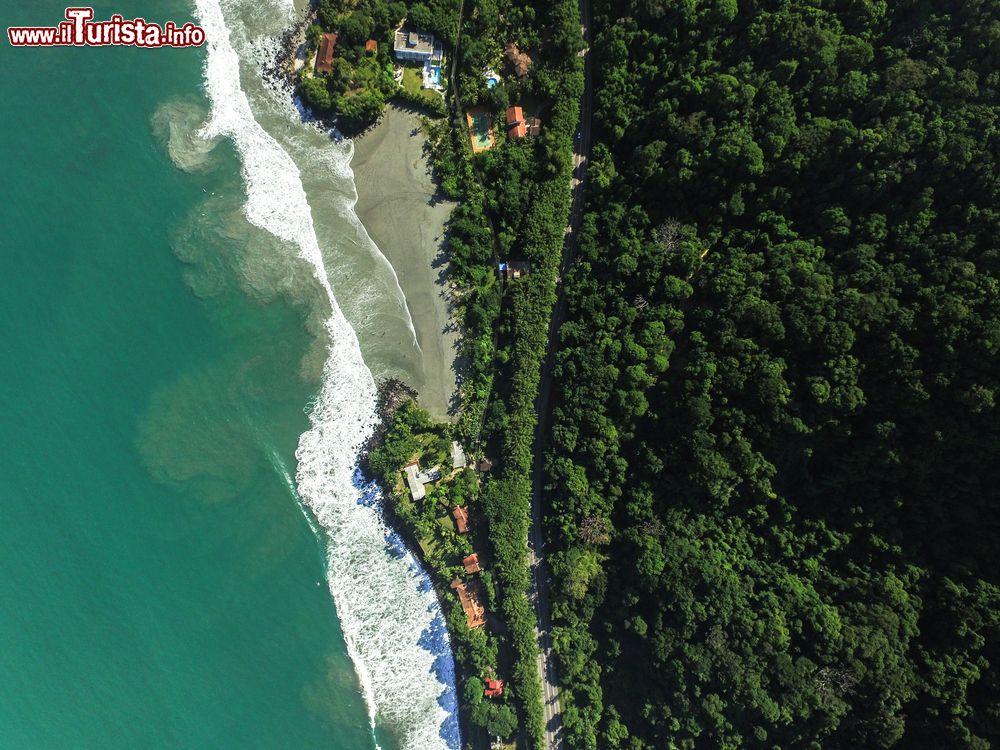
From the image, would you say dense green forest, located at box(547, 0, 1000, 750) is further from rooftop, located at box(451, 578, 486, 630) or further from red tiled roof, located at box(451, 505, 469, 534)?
rooftop, located at box(451, 578, 486, 630)

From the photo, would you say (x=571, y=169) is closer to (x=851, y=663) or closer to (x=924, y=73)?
(x=924, y=73)

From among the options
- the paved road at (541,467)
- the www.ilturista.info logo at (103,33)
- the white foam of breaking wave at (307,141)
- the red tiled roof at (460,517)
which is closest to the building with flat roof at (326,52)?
the white foam of breaking wave at (307,141)

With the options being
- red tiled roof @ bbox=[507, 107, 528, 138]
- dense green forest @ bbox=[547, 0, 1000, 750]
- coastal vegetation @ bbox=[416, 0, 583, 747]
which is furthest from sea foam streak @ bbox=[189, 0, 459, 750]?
red tiled roof @ bbox=[507, 107, 528, 138]

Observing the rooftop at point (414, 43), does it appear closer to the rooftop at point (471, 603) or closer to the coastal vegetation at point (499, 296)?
the coastal vegetation at point (499, 296)

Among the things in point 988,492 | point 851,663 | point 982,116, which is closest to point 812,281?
point 982,116

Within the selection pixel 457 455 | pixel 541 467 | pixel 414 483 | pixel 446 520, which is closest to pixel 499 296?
pixel 457 455

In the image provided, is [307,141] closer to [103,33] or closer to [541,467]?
[103,33]
